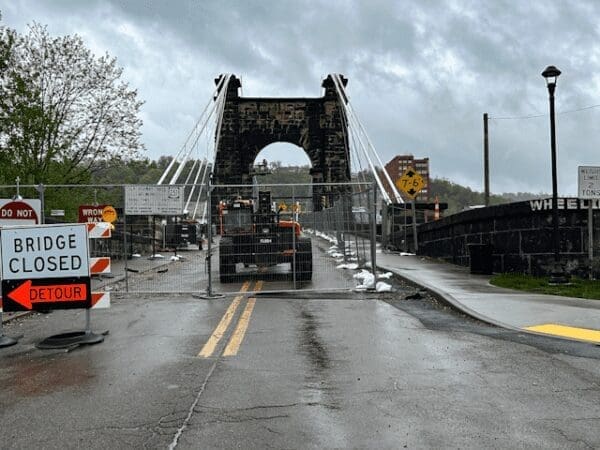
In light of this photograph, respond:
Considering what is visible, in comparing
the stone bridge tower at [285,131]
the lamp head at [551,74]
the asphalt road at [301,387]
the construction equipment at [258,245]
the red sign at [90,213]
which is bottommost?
the asphalt road at [301,387]

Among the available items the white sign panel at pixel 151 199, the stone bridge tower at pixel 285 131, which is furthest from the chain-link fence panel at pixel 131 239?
the stone bridge tower at pixel 285 131

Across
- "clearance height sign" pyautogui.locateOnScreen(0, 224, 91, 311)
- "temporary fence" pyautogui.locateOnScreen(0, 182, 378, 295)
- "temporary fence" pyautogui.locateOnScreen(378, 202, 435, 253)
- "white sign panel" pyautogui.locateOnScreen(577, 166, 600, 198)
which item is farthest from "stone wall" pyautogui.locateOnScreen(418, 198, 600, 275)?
"clearance height sign" pyautogui.locateOnScreen(0, 224, 91, 311)

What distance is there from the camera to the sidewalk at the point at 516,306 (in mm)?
8242

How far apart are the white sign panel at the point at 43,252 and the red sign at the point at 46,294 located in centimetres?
8

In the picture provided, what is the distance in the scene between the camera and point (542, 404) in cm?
489

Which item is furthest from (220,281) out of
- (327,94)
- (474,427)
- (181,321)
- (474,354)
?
(327,94)

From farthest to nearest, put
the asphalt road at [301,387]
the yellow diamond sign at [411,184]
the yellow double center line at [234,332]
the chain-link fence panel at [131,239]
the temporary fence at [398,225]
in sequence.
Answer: the temporary fence at [398,225]
the yellow diamond sign at [411,184]
the chain-link fence panel at [131,239]
the yellow double center line at [234,332]
the asphalt road at [301,387]

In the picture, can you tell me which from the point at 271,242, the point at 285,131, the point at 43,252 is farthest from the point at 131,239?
the point at 285,131

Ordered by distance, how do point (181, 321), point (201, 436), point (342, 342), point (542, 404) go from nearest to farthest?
point (201, 436), point (542, 404), point (342, 342), point (181, 321)

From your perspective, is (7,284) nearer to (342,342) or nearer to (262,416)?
(342,342)

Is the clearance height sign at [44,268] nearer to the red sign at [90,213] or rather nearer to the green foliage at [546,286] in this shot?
the green foliage at [546,286]

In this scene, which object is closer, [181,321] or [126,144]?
[181,321]

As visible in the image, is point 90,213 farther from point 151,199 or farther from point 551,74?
point 551,74

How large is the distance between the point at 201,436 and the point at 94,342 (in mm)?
3982
